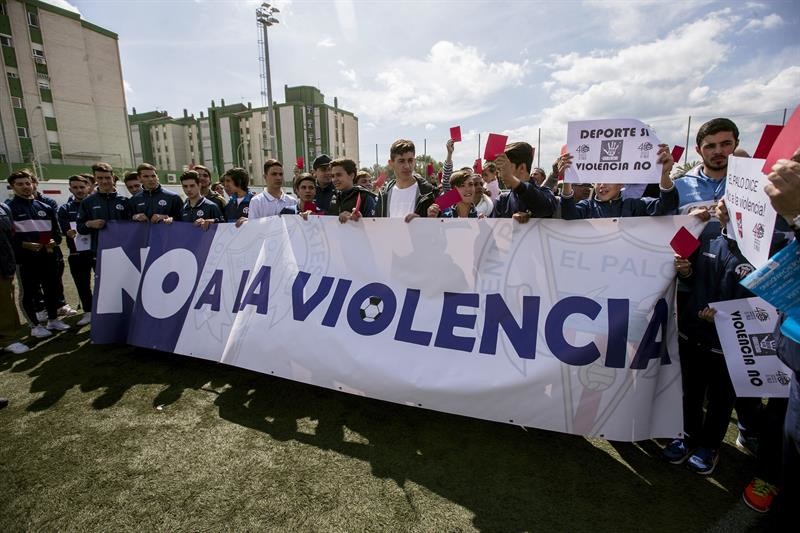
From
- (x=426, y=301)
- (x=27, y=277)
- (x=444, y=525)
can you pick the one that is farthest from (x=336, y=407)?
(x=27, y=277)

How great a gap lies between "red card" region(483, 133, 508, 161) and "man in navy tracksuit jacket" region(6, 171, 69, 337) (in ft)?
18.0

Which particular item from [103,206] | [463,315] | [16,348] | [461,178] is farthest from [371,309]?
[16,348]

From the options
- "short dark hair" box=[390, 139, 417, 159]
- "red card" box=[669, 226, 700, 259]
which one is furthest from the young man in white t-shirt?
"red card" box=[669, 226, 700, 259]

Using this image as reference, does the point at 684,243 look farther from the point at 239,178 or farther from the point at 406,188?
the point at 239,178

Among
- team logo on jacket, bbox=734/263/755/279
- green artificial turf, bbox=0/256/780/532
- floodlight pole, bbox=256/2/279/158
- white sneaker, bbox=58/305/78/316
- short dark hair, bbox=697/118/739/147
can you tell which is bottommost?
white sneaker, bbox=58/305/78/316

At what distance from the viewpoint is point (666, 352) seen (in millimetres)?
2291

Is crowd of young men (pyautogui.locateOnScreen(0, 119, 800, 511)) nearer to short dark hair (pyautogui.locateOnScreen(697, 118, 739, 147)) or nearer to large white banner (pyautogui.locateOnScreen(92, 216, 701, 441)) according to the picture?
short dark hair (pyautogui.locateOnScreen(697, 118, 739, 147))

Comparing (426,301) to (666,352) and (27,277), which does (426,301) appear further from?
(27,277)

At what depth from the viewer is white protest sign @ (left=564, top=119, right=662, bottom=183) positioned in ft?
7.34

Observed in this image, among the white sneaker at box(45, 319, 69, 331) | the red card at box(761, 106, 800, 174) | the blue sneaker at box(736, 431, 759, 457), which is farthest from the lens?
the white sneaker at box(45, 319, 69, 331)

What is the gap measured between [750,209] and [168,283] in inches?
177

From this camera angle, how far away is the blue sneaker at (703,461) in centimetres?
225

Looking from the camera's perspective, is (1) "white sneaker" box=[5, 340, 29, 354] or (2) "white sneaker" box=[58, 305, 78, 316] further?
(2) "white sneaker" box=[58, 305, 78, 316]

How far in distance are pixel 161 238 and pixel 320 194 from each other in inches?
68.9
